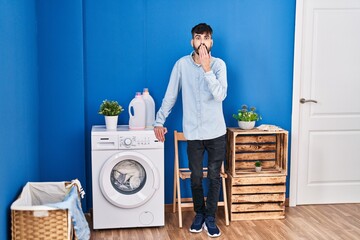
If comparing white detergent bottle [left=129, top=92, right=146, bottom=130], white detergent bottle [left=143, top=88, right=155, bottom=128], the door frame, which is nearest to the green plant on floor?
white detergent bottle [left=129, top=92, right=146, bottom=130]

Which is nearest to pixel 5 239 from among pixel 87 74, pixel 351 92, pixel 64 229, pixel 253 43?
pixel 64 229

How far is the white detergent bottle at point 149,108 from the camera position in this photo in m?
4.17

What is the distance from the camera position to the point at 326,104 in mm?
4602

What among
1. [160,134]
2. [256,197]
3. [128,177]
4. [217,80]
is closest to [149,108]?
[160,134]

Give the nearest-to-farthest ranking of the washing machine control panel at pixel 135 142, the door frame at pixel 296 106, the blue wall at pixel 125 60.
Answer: the washing machine control panel at pixel 135 142
the blue wall at pixel 125 60
the door frame at pixel 296 106

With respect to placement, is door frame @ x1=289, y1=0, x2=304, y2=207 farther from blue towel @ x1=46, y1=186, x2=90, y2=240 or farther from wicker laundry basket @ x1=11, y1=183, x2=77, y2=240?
wicker laundry basket @ x1=11, y1=183, x2=77, y2=240

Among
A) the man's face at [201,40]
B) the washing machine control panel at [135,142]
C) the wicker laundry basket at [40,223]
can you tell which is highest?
the man's face at [201,40]

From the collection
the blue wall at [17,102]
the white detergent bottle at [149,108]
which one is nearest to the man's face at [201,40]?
the white detergent bottle at [149,108]

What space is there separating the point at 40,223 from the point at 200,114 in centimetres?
151

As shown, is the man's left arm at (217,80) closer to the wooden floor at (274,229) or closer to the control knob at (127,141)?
the control knob at (127,141)

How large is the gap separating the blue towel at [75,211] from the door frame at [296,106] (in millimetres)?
2121

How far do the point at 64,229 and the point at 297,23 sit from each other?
2.75 m

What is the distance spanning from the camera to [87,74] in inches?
167

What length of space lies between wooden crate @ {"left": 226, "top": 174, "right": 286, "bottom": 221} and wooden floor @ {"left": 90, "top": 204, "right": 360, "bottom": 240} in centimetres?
8
